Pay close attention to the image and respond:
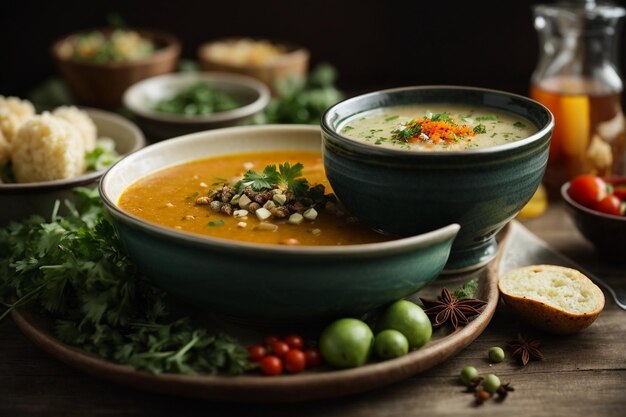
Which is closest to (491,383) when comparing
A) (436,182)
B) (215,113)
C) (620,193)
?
(436,182)

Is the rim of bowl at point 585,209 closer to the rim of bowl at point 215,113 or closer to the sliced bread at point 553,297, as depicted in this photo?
the sliced bread at point 553,297

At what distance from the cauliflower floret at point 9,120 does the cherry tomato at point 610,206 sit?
2608 mm

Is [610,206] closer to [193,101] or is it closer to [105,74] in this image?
[193,101]

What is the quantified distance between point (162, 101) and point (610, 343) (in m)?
3.09

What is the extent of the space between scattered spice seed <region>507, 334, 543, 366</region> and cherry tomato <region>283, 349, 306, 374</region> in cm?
76

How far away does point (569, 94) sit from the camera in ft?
13.3

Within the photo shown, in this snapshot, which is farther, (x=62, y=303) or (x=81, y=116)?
(x=81, y=116)

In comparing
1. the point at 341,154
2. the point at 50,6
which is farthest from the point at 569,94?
the point at 50,6

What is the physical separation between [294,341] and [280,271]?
0.25m

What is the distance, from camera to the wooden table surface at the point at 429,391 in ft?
7.87

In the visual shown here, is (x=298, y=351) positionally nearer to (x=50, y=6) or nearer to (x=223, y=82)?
(x=223, y=82)

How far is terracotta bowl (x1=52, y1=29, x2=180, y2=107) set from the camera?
488 cm

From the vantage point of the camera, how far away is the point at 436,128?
2.75 m

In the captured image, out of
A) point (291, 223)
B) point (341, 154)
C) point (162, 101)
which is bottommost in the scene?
point (162, 101)
